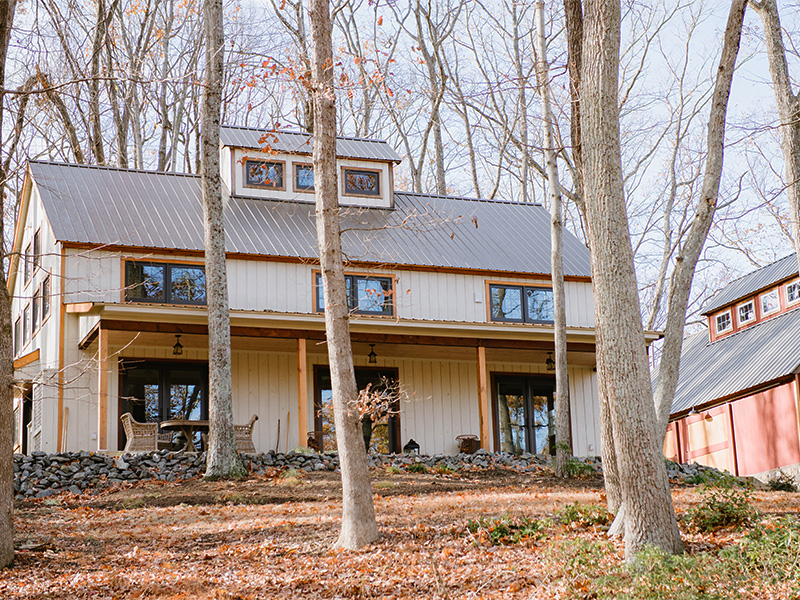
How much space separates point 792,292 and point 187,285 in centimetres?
1508

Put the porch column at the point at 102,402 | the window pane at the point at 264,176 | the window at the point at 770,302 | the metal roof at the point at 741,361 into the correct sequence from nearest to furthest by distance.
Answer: the porch column at the point at 102,402, the window pane at the point at 264,176, the metal roof at the point at 741,361, the window at the point at 770,302

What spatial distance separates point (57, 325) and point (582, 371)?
35.7 feet

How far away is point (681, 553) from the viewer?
22.7 ft

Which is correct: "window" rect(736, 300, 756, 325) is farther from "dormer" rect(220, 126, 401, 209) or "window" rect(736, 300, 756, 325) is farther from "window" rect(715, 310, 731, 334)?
"dormer" rect(220, 126, 401, 209)

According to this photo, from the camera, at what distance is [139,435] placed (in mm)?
14250

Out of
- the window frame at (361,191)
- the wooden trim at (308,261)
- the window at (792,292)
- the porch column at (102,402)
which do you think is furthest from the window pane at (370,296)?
the window at (792,292)

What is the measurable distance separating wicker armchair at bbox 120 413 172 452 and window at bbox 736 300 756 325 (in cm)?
1661

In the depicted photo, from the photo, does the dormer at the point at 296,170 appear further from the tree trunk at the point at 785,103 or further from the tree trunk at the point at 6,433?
the tree trunk at the point at 6,433

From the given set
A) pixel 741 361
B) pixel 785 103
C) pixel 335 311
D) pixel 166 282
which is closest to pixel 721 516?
pixel 335 311

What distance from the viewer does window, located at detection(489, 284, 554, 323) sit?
18.3 meters

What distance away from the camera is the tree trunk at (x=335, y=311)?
823 cm

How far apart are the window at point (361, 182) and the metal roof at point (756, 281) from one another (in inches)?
412

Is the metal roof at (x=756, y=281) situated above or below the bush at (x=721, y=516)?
above

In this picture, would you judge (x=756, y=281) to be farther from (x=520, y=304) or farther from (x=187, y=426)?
(x=187, y=426)
